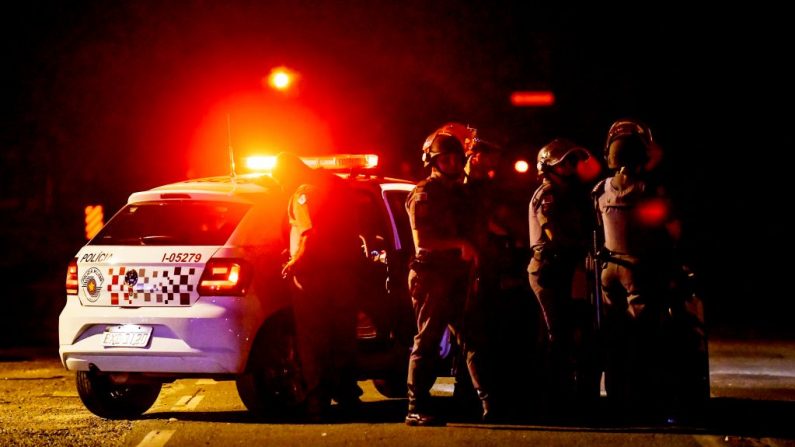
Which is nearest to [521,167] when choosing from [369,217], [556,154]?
[369,217]

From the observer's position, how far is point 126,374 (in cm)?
797

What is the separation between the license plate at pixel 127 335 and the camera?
781cm

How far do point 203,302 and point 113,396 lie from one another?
48.4 inches

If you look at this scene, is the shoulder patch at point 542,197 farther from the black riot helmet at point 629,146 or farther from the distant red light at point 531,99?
the distant red light at point 531,99

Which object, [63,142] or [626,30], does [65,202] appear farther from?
[626,30]

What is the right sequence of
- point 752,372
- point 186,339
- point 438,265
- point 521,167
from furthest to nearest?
point 521,167 → point 752,372 → point 438,265 → point 186,339

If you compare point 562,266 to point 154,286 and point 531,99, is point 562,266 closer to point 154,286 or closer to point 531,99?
point 154,286

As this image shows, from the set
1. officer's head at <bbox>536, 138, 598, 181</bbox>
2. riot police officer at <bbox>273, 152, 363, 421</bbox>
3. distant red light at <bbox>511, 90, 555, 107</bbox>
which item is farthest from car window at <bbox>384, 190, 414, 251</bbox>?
distant red light at <bbox>511, 90, 555, 107</bbox>

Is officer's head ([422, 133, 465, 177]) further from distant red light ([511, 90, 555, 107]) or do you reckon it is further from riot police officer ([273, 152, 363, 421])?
distant red light ([511, 90, 555, 107])

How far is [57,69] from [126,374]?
2718cm

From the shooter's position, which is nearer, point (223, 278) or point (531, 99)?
point (223, 278)

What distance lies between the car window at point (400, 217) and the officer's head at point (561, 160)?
1100 mm

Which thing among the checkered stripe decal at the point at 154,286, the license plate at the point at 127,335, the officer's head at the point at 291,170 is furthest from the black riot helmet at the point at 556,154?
the license plate at the point at 127,335

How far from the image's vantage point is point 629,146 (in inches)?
309
